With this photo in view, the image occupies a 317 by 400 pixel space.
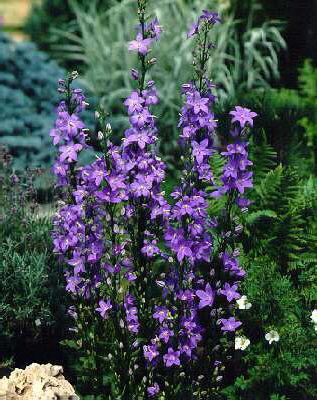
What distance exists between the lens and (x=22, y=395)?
3311mm

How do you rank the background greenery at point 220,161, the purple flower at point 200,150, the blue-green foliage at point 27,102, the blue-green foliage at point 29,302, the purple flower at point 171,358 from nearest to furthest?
the purple flower at point 200,150, the purple flower at point 171,358, the background greenery at point 220,161, the blue-green foliage at point 29,302, the blue-green foliage at point 27,102

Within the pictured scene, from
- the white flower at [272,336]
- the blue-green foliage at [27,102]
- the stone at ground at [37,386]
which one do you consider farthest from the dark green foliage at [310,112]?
the stone at ground at [37,386]

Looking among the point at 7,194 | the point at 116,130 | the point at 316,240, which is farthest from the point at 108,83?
the point at 316,240

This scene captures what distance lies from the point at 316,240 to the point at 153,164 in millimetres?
Answer: 1290

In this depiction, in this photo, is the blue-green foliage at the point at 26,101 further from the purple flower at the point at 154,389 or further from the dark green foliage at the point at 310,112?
the purple flower at the point at 154,389

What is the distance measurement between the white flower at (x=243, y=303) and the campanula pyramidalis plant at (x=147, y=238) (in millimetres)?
47

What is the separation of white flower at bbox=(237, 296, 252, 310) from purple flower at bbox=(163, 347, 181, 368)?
446mm

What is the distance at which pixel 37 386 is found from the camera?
10.5 feet

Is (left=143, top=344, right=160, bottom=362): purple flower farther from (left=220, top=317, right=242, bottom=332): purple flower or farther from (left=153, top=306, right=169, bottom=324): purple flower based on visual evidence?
(left=220, top=317, right=242, bottom=332): purple flower

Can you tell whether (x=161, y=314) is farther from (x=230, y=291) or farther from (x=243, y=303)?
(x=243, y=303)

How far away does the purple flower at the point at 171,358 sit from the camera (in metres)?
3.18

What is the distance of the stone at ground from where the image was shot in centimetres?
320

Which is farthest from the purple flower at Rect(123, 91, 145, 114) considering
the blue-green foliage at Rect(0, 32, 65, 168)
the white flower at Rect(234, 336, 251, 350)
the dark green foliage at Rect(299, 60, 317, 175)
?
the blue-green foliage at Rect(0, 32, 65, 168)

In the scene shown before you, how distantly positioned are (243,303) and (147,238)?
0.62 m
